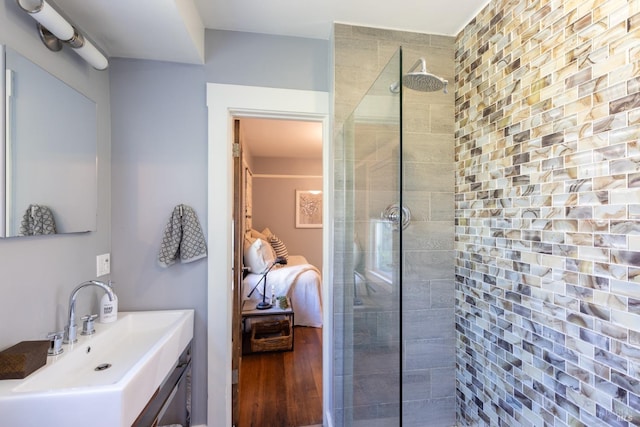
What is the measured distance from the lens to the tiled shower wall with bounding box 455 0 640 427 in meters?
0.92

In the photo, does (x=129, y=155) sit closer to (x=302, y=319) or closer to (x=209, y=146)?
(x=209, y=146)

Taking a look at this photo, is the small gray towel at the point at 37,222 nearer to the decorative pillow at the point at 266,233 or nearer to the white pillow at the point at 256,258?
the white pillow at the point at 256,258

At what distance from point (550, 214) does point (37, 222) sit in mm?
1986

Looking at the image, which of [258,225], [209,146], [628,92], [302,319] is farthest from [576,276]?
[258,225]

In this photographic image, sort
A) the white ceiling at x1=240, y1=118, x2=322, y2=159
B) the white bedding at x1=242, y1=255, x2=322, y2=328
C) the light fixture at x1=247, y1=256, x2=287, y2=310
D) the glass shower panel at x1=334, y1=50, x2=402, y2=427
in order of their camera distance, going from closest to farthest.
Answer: the glass shower panel at x1=334, y1=50, x2=402, y2=427 → the light fixture at x1=247, y1=256, x2=287, y2=310 → the white bedding at x1=242, y1=255, x2=322, y2=328 → the white ceiling at x1=240, y1=118, x2=322, y2=159

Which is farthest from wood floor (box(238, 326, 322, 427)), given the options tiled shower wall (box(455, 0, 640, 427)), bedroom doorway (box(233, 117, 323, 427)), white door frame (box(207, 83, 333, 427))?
tiled shower wall (box(455, 0, 640, 427))

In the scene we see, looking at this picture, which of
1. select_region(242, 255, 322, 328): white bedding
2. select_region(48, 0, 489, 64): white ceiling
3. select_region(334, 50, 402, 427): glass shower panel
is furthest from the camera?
select_region(242, 255, 322, 328): white bedding

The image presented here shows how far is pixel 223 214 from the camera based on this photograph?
1695mm

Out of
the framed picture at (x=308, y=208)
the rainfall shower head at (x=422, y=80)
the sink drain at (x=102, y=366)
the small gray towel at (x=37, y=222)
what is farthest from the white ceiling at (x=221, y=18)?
the framed picture at (x=308, y=208)

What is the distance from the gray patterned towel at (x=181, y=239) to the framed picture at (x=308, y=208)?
3.99m

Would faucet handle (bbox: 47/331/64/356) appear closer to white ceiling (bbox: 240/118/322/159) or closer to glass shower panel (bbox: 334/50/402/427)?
glass shower panel (bbox: 334/50/402/427)

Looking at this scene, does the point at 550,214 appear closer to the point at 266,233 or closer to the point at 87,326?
the point at 87,326

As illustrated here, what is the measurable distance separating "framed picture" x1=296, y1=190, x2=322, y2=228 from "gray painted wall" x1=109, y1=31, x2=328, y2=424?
3931mm

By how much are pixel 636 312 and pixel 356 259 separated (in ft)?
3.21
